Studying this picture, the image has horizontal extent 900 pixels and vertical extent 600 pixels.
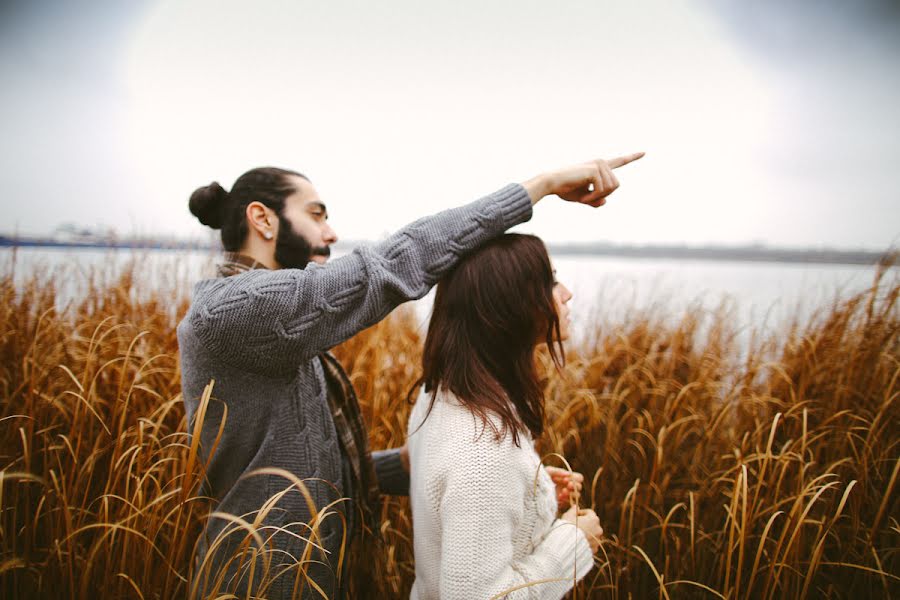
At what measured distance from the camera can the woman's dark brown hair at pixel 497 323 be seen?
99 centimetres

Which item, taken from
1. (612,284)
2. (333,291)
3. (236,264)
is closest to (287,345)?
(333,291)

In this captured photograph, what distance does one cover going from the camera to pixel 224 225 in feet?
4.43

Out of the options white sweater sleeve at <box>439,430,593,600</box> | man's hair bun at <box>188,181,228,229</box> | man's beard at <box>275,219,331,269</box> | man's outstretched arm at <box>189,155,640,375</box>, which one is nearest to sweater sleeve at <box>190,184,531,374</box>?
man's outstretched arm at <box>189,155,640,375</box>

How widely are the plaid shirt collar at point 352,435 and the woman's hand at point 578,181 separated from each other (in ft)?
2.40

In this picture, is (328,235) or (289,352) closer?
(289,352)

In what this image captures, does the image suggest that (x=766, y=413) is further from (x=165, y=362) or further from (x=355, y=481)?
(x=165, y=362)

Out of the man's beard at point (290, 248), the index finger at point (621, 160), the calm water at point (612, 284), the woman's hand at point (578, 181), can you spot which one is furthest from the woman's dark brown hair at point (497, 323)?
the calm water at point (612, 284)

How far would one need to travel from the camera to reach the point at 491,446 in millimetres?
868

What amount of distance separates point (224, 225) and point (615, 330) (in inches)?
102

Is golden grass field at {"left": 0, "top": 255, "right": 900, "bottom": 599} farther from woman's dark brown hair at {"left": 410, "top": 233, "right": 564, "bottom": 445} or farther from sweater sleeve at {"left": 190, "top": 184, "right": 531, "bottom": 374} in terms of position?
woman's dark brown hair at {"left": 410, "top": 233, "right": 564, "bottom": 445}

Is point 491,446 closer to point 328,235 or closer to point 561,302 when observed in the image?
point 561,302

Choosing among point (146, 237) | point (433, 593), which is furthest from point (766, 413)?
point (146, 237)

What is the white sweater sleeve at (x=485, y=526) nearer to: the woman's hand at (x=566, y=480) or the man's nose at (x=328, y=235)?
the woman's hand at (x=566, y=480)

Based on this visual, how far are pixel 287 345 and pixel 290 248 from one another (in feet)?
1.37
